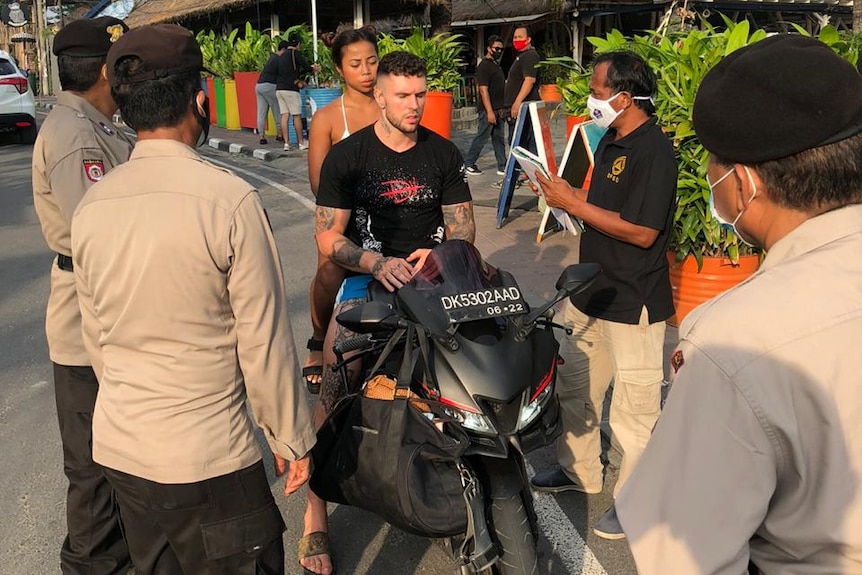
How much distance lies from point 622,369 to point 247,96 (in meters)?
15.4

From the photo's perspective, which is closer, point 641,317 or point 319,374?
point 641,317

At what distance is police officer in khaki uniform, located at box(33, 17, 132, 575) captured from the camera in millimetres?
2660

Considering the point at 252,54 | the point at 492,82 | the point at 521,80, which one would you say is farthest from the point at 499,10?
the point at 521,80

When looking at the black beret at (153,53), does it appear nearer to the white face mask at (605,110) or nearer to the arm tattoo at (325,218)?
the arm tattoo at (325,218)

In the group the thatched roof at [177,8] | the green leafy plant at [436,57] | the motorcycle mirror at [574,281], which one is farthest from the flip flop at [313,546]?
the thatched roof at [177,8]

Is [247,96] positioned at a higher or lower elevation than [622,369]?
lower

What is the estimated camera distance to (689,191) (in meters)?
5.43

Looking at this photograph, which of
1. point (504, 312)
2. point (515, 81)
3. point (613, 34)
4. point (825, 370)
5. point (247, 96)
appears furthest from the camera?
point (247, 96)

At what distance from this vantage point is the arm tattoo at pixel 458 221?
142 inches

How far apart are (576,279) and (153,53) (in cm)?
146

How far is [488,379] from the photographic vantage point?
7.45 ft

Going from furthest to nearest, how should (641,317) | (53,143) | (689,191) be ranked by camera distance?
(689,191) < (641,317) < (53,143)

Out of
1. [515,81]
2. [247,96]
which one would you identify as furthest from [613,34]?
[247,96]

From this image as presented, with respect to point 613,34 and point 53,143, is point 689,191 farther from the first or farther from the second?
point 53,143
